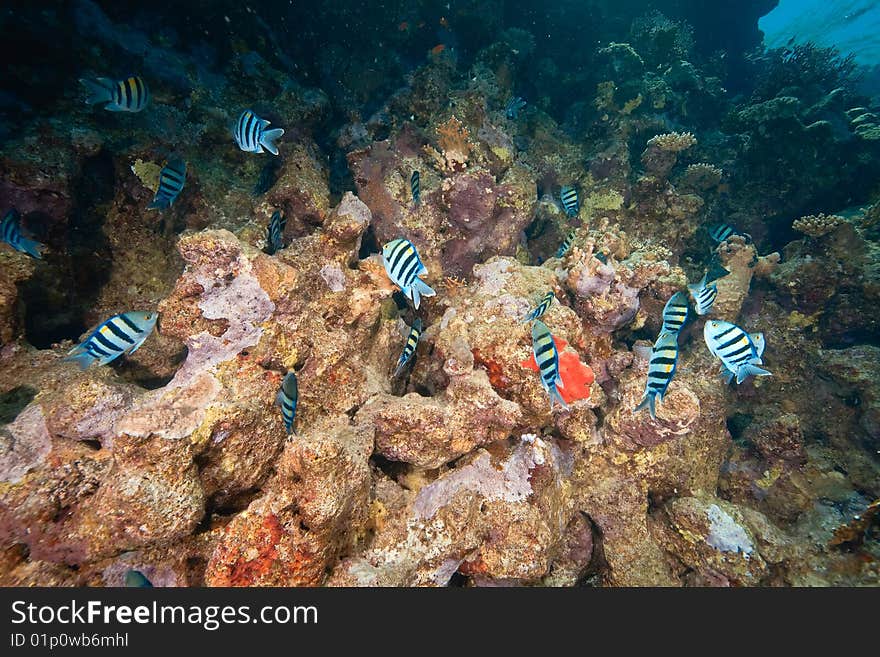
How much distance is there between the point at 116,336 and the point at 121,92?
112 inches

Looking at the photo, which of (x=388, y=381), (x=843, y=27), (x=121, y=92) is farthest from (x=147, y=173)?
(x=843, y=27)

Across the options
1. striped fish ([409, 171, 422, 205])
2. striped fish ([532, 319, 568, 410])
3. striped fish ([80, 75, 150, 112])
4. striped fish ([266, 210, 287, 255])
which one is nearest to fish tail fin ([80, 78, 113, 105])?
striped fish ([80, 75, 150, 112])

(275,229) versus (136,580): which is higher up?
(275,229)

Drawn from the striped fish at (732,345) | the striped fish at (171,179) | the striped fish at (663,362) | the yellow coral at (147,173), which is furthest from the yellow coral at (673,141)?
the yellow coral at (147,173)

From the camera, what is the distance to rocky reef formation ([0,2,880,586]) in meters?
2.71

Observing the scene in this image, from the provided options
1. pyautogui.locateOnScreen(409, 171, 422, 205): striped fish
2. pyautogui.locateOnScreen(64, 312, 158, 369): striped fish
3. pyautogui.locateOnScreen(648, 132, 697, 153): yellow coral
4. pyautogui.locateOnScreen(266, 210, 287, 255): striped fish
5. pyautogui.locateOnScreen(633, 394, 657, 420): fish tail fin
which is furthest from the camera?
pyautogui.locateOnScreen(648, 132, 697, 153): yellow coral

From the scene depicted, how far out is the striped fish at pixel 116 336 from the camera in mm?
2295

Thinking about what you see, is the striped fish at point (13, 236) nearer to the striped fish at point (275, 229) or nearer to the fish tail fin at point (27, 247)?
the fish tail fin at point (27, 247)

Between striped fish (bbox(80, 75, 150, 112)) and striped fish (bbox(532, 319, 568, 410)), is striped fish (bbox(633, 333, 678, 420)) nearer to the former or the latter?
striped fish (bbox(532, 319, 568, 410))

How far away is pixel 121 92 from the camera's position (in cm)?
365

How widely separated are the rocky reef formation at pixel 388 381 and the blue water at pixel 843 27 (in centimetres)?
3655

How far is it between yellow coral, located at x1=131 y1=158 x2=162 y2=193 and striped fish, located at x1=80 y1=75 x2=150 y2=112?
48.0 inches

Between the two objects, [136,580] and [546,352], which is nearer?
[136,580]

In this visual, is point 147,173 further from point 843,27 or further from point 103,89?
point 843,27
